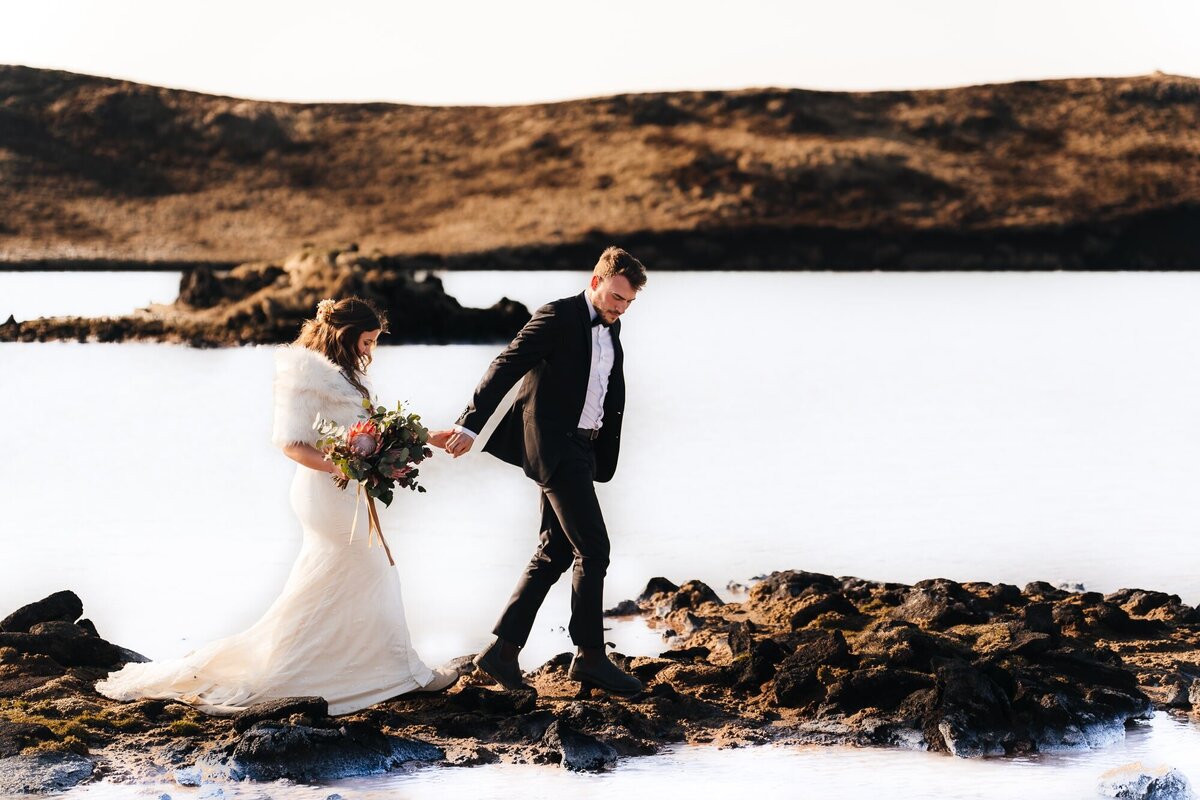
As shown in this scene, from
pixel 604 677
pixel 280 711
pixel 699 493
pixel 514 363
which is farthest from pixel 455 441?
pixel 699 493

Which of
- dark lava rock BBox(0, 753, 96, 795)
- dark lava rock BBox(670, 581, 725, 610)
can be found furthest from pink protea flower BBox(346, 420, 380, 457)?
dark lava rock BBox(670, 581, 725, 610)

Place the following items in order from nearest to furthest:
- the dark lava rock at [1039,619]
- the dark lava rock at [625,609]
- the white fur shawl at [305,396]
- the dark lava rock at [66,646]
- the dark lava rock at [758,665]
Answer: the white fur shawl at [305,396] → the dark lava rock at [758,665] → the dark lava rock at [66,646] → the dark lava rock at [1039,619] → the dark lava rock at [625,609]

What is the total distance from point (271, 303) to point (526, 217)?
41.5 meters

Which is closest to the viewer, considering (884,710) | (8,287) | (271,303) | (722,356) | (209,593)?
(884,710)

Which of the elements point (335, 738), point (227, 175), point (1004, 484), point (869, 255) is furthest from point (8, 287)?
point (335, 738)

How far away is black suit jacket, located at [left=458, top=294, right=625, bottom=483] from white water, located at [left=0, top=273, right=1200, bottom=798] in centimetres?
140

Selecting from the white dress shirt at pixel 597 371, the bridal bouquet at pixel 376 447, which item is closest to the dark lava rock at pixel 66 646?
the bridal bouquet at pixel 376 447

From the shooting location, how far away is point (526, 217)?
237ft

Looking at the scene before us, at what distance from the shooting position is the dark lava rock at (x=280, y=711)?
20.2 ft

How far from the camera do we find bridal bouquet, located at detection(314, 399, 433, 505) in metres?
6.36

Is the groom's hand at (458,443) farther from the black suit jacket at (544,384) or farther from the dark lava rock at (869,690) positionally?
the dark lava rock at (869,690)

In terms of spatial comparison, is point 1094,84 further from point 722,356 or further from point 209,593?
point 209,593

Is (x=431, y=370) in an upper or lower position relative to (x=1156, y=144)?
lower

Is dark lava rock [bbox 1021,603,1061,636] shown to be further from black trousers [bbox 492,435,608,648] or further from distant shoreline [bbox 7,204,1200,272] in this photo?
distant shoreline [bbox 7,204,1200,272]
